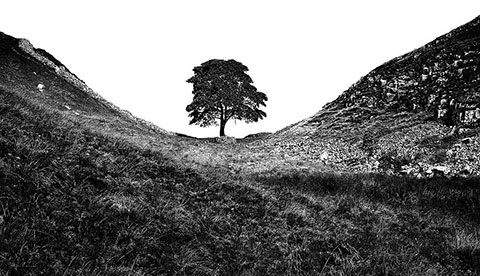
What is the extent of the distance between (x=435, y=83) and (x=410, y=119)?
3847 millimetres

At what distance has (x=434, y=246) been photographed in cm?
649

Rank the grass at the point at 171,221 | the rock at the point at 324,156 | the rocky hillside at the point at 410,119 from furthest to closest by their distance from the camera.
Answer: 1. the rock at the point at 324,156
2. the rocky hillside at the point at 410,119
3. the grass at the point at 171,221

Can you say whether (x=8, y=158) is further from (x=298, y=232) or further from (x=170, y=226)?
(x=298, y=232)

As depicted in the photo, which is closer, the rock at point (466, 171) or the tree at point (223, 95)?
the rock at point (466, 171)

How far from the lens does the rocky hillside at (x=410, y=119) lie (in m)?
13.9

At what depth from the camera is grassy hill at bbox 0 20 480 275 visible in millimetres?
3926

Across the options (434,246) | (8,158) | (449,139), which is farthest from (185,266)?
(449,139)

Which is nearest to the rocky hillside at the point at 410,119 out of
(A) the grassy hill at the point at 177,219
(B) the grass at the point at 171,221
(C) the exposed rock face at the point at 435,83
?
(C) the exposed rock face at the point at 435,83

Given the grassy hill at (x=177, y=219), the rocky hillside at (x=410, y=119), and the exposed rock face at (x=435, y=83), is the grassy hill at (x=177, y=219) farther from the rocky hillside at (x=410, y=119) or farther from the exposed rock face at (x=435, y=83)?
the exposed rock face at (x=435, y=83)

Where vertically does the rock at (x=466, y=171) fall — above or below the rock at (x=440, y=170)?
above

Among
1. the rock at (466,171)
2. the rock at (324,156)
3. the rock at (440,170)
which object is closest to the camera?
the rock at (466,171)

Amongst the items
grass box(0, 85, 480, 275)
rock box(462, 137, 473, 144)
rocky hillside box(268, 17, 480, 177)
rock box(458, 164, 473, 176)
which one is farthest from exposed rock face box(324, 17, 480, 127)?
grass box(0, 85, 480, 275)

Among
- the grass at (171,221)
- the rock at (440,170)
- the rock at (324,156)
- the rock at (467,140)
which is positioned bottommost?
the grass at (171,221)

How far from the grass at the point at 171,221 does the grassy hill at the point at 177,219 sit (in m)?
0.02
